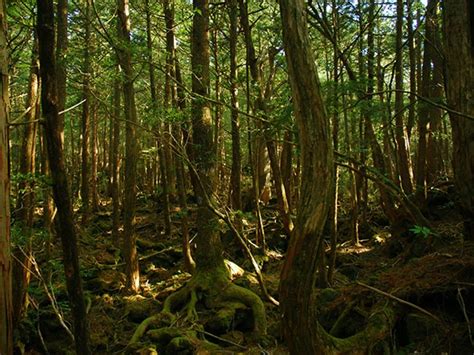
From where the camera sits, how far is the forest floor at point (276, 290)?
501cm

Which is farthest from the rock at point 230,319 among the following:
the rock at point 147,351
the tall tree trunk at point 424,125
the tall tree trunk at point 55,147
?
the tall tree trunk at point 424,125

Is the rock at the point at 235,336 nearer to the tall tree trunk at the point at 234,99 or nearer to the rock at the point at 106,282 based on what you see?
the tall tree trunk at the point at 234,99

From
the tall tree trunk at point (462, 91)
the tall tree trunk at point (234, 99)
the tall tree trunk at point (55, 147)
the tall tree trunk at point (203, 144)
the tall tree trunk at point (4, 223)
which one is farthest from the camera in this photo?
the tall tree trunk at point (234, 99)

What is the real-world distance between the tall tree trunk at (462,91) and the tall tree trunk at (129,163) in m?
6.43

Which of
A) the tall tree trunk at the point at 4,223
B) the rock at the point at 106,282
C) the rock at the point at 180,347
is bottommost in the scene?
the rock at the point at 180,347

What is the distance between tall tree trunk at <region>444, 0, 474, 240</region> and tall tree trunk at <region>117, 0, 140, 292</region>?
6434 mm

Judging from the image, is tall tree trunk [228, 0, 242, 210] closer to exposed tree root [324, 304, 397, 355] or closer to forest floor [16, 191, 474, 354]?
forest floor [16, 191, 474, 354]

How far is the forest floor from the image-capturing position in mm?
5008

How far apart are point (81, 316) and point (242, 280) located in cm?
532

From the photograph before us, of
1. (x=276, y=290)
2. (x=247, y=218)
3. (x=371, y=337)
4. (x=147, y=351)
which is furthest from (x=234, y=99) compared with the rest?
(x=371, y=337)

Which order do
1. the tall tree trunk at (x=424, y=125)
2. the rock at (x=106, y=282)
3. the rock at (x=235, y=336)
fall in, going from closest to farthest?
1. the rock at (x=235, y=336)
2. the rock at (x=106, y=282)
3. the tall tree trunk at (x=424, y=125)

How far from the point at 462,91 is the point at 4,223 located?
5578 millimetres

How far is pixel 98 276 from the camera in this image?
38.9ft

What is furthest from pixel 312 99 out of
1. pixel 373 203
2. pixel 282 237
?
pixel 373 203
